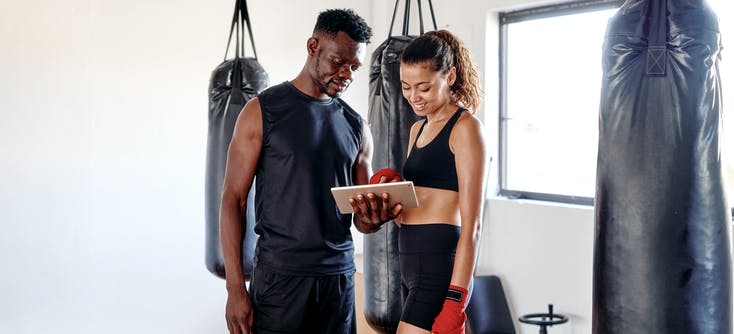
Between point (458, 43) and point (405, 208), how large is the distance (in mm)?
503

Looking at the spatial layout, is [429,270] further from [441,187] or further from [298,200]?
[298,200]

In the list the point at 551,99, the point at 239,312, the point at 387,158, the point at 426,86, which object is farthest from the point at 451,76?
the point at 551,99

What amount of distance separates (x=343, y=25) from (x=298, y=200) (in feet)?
1.83

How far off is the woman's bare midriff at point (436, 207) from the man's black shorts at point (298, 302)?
1.18 feet

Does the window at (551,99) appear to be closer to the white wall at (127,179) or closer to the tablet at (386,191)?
the white wall at (127,179)

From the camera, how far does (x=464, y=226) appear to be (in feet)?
6.59

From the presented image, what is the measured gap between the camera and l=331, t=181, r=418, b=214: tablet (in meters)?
1.99

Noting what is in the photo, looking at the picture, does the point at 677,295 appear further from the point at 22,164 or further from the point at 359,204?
the point at 22,164

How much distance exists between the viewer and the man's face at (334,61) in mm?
2348

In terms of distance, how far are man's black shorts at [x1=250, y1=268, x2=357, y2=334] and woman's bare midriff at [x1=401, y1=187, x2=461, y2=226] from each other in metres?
0.36

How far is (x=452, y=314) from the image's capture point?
77.1 inches

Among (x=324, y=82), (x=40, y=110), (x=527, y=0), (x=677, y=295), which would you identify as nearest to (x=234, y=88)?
(x=324, y=82)

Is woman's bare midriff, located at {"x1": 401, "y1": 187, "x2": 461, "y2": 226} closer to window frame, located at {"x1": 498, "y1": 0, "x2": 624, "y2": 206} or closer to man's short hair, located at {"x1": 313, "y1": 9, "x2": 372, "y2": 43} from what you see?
man's short hair, located at {"x1": 313, "y1": 9, "x2": 372, "y2": 43}

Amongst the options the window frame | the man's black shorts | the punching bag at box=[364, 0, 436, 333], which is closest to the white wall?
the window frame
